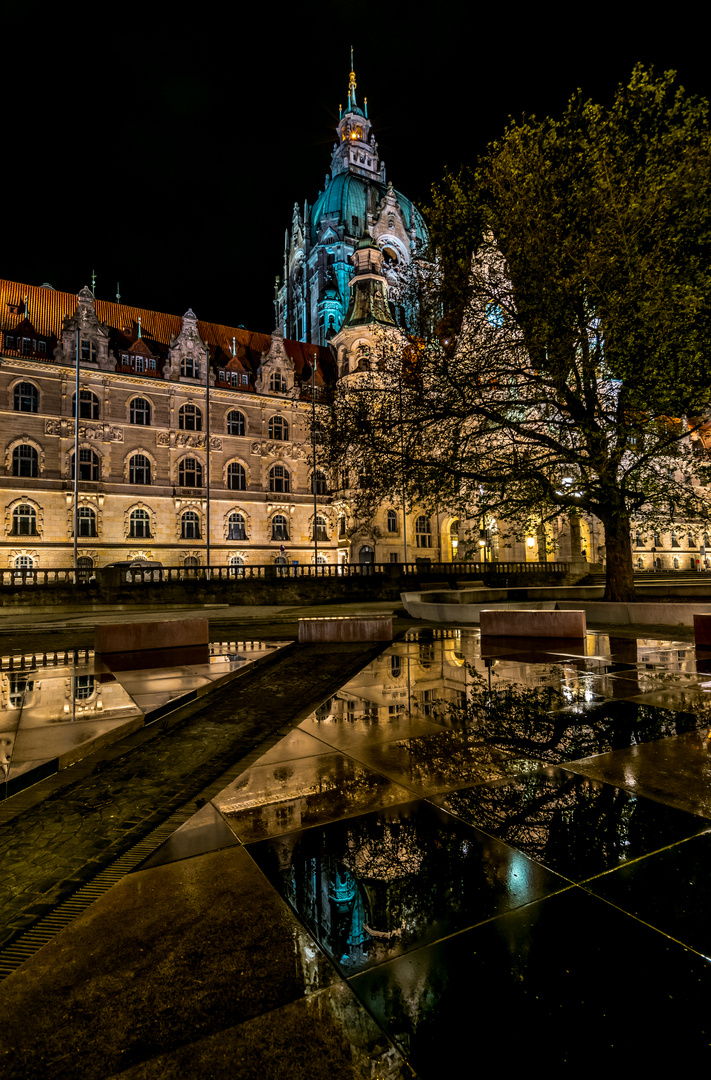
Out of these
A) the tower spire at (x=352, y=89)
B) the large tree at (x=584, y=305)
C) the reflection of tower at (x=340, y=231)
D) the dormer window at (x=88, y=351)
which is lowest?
the large tree at (x=584, y=305)

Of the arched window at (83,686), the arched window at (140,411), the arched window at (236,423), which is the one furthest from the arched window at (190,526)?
the arched window at (83,686)

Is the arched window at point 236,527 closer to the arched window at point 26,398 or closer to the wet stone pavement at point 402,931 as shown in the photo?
the arched window at point 26,398

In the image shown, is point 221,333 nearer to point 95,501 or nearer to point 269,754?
point 95,501

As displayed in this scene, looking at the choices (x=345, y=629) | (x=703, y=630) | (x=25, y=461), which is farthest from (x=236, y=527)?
(x=703, y=630)

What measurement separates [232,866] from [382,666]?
18.3ft

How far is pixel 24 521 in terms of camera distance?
36.3 metres

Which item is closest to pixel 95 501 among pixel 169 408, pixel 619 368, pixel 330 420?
pixel 169 408

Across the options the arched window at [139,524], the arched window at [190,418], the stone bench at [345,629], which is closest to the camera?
the stone bench at [345,629]

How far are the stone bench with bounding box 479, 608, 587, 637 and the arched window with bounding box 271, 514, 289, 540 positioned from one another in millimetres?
35976

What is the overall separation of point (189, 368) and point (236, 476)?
960 cm

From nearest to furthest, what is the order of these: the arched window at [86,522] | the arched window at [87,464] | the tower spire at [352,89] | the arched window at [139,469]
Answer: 1. the arched window at [86,522]
2. the arched window at [87,464]
3. the arched window at [139,469]
4. the tower spire at [352,89]

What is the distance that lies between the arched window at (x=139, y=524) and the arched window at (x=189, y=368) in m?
11.9

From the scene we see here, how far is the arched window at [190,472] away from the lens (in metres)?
42.6

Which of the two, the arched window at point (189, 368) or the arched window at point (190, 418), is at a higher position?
the arched window at point (189, 368)
